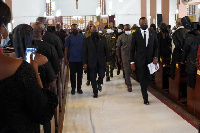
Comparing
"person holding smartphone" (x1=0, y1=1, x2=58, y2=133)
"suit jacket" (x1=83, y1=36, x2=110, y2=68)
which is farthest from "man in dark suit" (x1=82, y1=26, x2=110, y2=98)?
"person holding smartphone" (x1=0, y1=1, x2=58, y2=133)

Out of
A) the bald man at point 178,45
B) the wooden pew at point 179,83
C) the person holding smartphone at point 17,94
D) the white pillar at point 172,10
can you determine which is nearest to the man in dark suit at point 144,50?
the bald man at point 178,45

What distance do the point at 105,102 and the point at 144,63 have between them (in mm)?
1251

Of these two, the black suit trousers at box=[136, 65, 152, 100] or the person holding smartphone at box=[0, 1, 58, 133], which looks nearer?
the person holding smartphone at box=[0, 1, 58, 133]

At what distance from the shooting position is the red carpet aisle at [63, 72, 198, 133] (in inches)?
195

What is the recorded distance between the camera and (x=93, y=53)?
7352 mm

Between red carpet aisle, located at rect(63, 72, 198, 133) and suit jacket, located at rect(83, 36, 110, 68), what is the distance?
0.80 metres

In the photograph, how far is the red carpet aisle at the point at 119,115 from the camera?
16.2 feet

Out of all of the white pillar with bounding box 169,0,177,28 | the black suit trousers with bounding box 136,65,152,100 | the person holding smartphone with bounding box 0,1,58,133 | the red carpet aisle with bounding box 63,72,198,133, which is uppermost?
the white pillar with bounding box 169,0,177,28

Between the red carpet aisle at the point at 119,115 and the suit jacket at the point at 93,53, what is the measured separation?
80 cm

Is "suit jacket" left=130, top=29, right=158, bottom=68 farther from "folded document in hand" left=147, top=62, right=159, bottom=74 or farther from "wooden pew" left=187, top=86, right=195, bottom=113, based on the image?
"wooden pew" left=187, top=86, right=195, bottom=113

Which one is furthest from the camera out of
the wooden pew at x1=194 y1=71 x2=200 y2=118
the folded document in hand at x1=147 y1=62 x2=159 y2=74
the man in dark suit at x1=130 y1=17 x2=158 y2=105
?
the man in dark suit at x1=130 y1=17 x2=158 y2=105

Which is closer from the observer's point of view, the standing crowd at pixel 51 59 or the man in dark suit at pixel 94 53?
the standing crowd at pixel 51 59

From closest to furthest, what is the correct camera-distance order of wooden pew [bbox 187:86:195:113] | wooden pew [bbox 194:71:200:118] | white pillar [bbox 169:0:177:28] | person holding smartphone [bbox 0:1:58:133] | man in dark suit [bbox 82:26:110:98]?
1. person holding smartphone [bbox 0:1:58:133]
2. wooden pew [bbox 194:71:200:118]
3. wooden pew [bbox 187:86:195:113]
4. man in dark suit [bbox 82:26:110:98]
5. white pillar [bbox 169:0:177:28]

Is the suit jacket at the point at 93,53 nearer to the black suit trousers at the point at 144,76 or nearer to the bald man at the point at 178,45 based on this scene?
the black suit trousers at the point at 144,76
